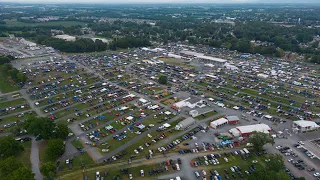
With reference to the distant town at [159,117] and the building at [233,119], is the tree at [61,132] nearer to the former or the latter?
the distant town at [159,117]

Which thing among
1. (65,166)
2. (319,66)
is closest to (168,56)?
(319,66)

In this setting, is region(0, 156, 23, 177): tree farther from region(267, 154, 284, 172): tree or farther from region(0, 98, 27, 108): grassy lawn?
region(267, 154, 284, 172): tree

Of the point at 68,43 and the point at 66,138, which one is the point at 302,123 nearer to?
the point at 66,138

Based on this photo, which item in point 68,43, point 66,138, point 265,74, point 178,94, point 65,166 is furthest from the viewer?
point 68,43

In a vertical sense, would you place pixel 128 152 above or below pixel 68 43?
below

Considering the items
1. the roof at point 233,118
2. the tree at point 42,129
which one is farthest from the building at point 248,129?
the tree at point 42,129

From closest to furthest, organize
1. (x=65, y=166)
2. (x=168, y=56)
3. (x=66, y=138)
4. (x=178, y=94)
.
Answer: (x=65, y=166) → (x=66, y=138) → (x=178, y=94) → (x=168, y=56)
